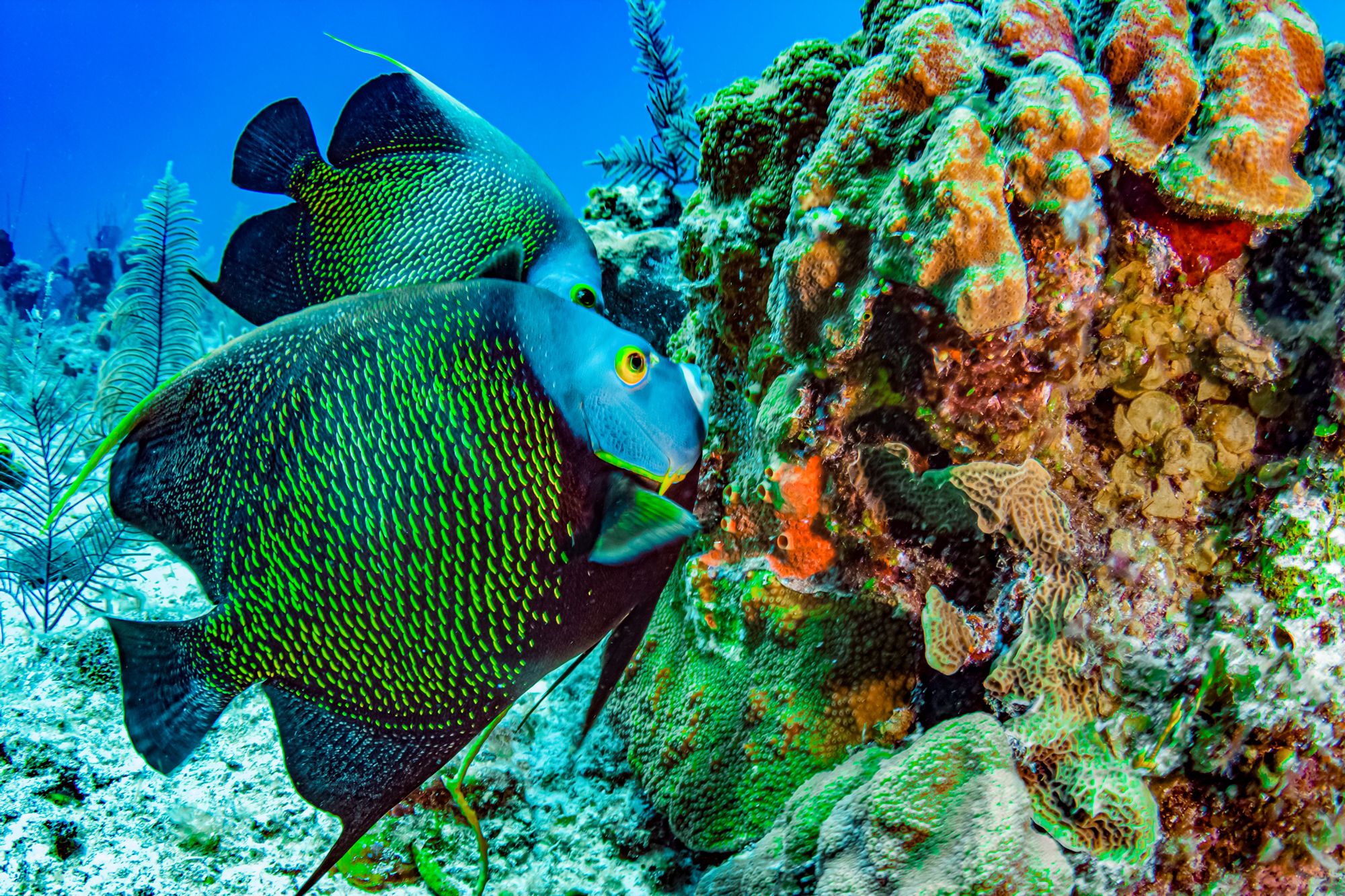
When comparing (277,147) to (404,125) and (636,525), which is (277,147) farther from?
(636,525)

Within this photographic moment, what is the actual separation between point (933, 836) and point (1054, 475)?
91 centimetres

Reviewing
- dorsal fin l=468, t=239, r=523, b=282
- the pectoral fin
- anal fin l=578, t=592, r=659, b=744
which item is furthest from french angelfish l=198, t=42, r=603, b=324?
anal fin l=578, t=592, r=659, b=744

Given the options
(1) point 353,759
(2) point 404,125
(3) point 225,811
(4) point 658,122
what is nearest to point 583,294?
(2) point 404,125

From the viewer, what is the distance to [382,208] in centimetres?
129

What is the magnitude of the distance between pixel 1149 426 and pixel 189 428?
6.85 feet

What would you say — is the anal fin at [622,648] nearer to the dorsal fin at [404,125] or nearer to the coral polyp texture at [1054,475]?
the coral polyp texture at [1054,475]

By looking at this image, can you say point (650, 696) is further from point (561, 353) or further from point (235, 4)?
point (235, 4)

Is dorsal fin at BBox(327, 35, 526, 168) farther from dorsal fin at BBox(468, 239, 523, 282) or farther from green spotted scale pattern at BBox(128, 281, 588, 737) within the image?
green spotted scale pattern at BBox(128, 281, 588, 737)

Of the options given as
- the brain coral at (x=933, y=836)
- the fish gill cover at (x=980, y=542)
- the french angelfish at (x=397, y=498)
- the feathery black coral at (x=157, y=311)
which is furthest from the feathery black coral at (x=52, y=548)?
the brain coral at (x=933, y=836)

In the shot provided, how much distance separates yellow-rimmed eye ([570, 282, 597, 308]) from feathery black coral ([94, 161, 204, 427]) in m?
2.59

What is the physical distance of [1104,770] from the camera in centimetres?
128

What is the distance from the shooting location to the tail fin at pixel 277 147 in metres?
1.26

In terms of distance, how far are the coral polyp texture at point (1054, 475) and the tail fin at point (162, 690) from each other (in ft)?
3.97

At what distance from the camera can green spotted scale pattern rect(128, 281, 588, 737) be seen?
0.96 meters
